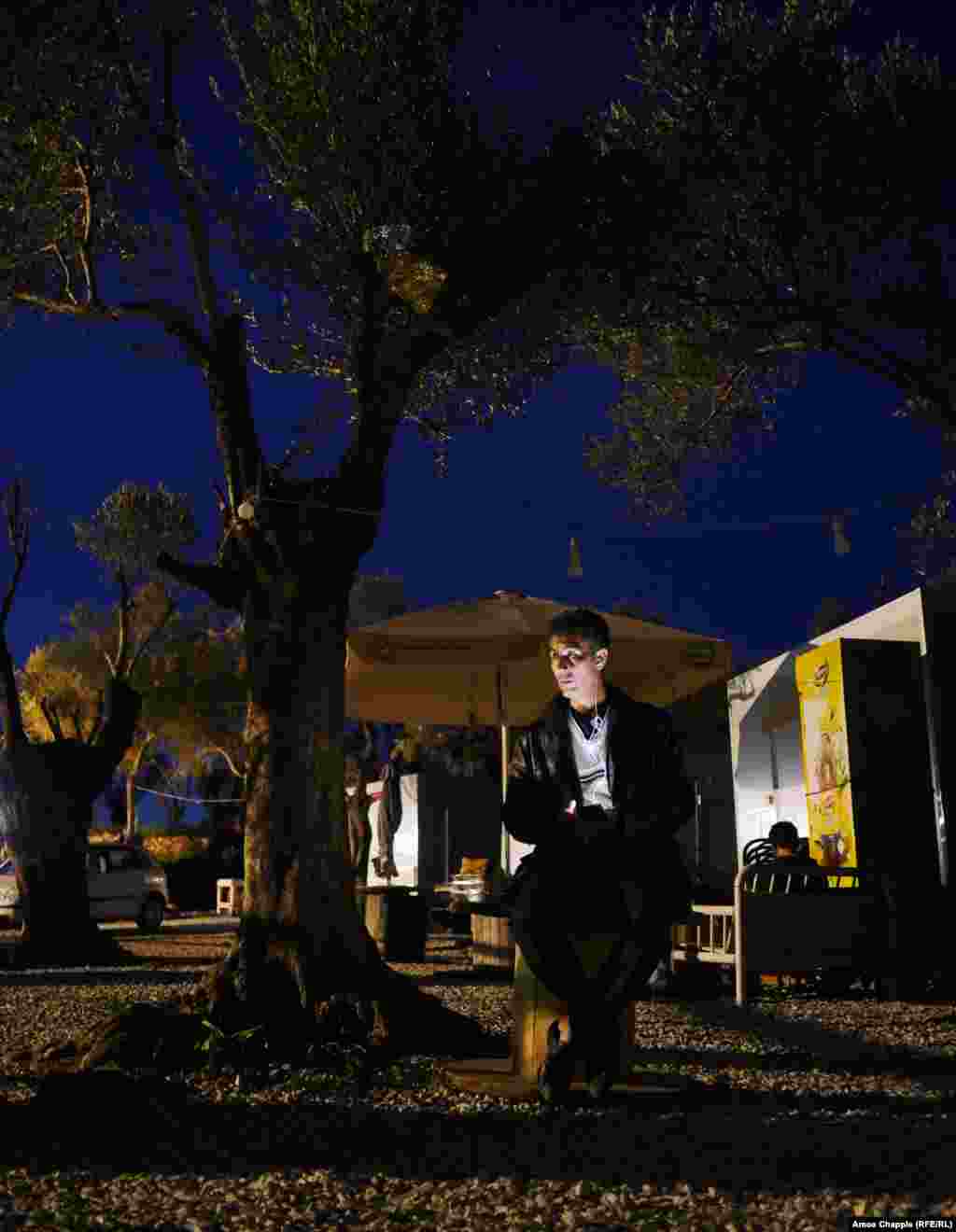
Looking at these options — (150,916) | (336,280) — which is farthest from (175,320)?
(150,916)

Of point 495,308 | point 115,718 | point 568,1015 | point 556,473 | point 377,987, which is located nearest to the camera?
point 568,1015

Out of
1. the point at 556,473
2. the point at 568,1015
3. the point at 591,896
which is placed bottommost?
the point at 568,1015

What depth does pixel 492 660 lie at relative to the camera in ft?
31.1

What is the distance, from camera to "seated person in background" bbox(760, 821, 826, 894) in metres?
8.18

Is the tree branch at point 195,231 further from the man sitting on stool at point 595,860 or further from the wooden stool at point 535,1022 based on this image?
the wooden stool at point 535,1022

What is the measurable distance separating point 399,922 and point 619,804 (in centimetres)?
769

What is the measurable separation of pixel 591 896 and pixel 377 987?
229cm

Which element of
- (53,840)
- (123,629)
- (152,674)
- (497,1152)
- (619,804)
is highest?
(152,674)

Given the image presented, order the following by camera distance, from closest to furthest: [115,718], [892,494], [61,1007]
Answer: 1. [61,1007]
2. [892,494]
3. [115,718]

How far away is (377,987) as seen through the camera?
6.09 m

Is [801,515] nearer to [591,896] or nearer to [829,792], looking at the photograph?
[829,792]

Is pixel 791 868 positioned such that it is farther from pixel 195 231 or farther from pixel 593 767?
pixel 195 231

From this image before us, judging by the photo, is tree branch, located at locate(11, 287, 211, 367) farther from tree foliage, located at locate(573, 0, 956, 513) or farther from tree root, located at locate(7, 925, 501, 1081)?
tree foliage, located at locate(573, 0, 956, 513)

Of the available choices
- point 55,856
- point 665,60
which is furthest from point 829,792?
point 55,856
